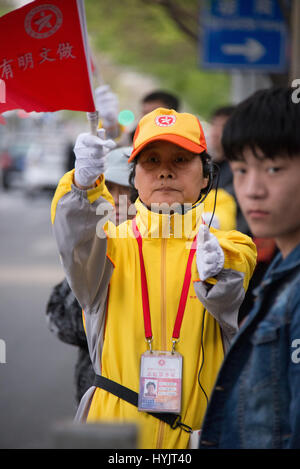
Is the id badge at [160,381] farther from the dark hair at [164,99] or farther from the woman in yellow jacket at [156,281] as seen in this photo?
the dark hair at [164,99]

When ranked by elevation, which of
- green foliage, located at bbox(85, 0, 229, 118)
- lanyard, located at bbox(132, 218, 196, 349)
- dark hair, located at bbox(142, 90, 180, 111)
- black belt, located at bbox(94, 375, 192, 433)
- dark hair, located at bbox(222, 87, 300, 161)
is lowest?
black belt, located at bbox(94, 375, 192, 433)

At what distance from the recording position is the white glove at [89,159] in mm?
2098

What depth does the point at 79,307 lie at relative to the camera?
132 inches

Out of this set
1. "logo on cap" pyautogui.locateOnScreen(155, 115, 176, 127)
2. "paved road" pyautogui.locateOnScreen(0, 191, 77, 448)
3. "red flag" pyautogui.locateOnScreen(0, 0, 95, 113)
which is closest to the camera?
"logo on cap" pyautogui.locateOnScreen(155, 115, 176, 127)

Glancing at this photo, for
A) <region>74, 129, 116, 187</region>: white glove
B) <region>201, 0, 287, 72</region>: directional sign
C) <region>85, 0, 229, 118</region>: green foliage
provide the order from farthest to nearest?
<region>85, 0, 229, 118</region>: green foliage
<region>201, 0, 287, 72</region>: directional sign
<region>74, 129, 116, 187</region>: white glove

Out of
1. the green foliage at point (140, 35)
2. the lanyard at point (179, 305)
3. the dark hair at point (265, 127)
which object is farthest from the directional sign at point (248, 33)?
the dark hair at point (265, 127)

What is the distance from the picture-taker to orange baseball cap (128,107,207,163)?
230 centimetres

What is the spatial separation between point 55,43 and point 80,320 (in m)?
1.36

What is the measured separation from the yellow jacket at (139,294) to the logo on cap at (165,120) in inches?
11.3

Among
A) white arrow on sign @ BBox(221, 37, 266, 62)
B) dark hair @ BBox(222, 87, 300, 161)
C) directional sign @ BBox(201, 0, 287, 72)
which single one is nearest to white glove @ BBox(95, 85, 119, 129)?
Answer: dark hair @ BBox(222, 87, 300, 161)

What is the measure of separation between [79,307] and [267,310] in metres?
1.79

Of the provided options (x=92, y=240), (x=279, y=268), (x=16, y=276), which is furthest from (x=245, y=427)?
(x=16, y=276)

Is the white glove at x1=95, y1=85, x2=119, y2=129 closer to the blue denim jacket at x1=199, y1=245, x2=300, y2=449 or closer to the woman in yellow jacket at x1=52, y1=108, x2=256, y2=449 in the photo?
the woman in yellow jacket at x1=52, y1=108, x2=256, y2=449

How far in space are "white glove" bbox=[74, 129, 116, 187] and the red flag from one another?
1.07 feet
